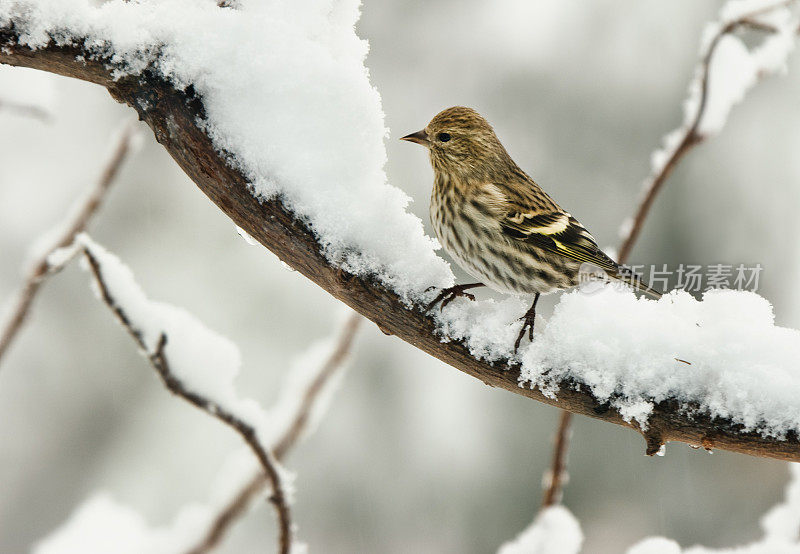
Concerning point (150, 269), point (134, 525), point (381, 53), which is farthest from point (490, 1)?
point (134, 525)

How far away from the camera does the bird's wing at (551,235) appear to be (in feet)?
12.0

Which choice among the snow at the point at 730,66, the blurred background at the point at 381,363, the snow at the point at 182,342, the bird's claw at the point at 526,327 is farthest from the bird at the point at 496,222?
the blurred background at the point at 381,363

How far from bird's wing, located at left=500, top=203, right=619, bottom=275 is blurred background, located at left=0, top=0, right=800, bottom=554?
541cm

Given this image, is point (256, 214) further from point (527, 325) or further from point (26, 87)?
point (26, 87)

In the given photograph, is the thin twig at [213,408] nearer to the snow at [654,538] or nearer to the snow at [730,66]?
the snow at [654,538]

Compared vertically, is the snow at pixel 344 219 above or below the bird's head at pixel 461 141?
below

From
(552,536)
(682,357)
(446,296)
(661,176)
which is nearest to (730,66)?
(661,176)

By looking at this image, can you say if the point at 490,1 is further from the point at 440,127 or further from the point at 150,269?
the point at 440,127

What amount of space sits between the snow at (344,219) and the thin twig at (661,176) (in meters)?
0.33

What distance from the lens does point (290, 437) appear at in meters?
2.51

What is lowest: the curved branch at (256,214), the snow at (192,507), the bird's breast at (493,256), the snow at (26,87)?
the snow at (192,507)

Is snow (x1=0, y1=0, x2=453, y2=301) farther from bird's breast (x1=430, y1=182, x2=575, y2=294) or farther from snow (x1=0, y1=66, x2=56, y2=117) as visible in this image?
bird's breast (x1=430, y1=182, x2=575, y2=294)

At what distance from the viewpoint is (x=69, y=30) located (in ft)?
6.86

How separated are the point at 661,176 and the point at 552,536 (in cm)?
123
